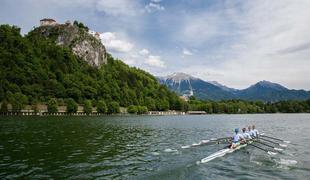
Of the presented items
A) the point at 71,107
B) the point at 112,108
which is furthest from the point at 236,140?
the point at 112,108

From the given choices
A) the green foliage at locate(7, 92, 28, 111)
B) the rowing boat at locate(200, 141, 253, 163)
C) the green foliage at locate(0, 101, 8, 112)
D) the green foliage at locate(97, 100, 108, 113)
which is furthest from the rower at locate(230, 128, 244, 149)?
the green foliage at locate(97, 100, 108, 113)

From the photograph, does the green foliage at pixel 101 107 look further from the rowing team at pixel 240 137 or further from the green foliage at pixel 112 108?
the rowing team at pixel 240 137

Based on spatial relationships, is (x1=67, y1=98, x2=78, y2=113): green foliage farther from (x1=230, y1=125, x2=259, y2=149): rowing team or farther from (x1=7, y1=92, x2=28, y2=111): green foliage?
(x1=230, y1=125, x2=259, y2=149): rowing team

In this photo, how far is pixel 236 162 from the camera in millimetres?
26938

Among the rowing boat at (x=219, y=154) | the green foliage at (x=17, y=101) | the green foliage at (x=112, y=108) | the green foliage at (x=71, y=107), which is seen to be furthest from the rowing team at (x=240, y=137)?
the green foliage at (x=112, y=108)

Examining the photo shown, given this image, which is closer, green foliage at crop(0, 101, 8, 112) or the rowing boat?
the rowing boat

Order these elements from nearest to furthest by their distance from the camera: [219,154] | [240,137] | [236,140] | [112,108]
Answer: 1. [219,154]
2. [236,140]
3. [240,137]
4. [112,108]

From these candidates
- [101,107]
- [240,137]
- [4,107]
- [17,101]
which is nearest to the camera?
[240,137]

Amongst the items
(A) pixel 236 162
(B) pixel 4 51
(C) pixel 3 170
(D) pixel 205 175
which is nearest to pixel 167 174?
(D) pixel 205 175

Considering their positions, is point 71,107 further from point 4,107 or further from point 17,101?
point 4,107

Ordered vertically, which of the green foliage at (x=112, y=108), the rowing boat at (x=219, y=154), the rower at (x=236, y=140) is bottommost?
the rowing boat at (x=219, y=154)

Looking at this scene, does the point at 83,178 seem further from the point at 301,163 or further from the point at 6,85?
the point at 6,85

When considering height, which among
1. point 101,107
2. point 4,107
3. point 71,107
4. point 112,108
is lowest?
point 112,108

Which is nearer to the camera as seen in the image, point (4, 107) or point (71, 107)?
point (4, 107)
